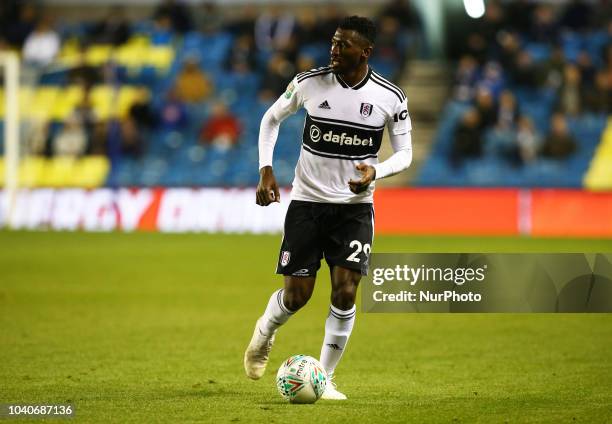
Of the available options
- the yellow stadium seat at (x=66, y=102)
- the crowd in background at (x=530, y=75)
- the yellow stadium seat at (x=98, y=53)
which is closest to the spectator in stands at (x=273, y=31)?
the crowd in background at (x=530, y=75)

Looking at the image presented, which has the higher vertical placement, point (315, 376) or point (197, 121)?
point (197, 121)

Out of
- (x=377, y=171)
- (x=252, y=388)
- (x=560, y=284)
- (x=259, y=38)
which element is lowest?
(x=252, y=388)

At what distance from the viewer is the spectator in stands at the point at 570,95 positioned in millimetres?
24156

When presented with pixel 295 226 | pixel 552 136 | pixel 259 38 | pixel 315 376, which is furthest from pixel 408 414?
pixel 259 38

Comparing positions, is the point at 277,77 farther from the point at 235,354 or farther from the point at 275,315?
the point at 275,315

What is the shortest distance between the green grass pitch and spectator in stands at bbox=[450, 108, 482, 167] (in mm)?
8029

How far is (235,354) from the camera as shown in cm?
984

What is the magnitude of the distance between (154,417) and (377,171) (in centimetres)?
197

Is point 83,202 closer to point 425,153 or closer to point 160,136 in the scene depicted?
point 160,136

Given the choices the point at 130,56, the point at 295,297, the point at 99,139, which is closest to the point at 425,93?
the point at 99,139

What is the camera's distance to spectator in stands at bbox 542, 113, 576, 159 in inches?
926

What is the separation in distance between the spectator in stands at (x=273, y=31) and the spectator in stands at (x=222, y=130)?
92.9 inches

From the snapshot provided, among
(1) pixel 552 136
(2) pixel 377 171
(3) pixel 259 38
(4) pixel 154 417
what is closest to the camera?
(4) pixel 154 417

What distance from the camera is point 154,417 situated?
22.4ft
